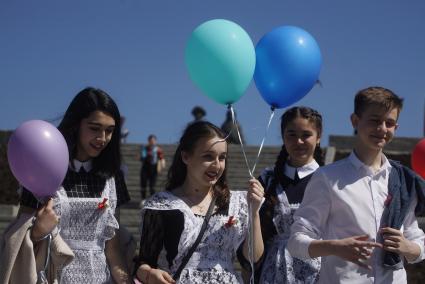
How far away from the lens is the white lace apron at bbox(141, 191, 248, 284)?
392 centimetres

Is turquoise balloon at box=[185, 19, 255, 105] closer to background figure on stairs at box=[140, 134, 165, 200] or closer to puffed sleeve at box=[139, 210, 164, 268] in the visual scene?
puffed sleeve at box=[139, 210, 164, 268]

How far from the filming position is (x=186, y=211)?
400cm

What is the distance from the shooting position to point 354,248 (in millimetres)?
3426

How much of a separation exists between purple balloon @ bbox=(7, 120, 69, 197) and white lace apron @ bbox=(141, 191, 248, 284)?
0.57m

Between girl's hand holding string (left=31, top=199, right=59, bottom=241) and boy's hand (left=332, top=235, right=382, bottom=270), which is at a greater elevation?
boy's hand (left=332, top=235, right=382, bottom=270)

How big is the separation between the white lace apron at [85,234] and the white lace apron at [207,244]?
0.41m

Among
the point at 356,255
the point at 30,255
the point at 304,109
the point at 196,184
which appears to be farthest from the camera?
the point at 304,109

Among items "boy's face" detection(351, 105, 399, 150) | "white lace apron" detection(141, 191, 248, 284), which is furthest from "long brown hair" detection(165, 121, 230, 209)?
"boy's face" detection(351, 105, 399, 150)

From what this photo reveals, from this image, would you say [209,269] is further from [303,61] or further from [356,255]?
[303,61]

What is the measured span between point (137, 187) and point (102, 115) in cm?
1191

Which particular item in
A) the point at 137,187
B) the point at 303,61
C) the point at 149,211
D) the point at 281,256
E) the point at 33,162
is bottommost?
the point at 137,187

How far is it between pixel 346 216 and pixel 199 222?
86 centimetres

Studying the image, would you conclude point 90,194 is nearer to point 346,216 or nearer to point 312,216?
point 312,216

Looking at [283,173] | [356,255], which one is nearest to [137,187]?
[283,173]
